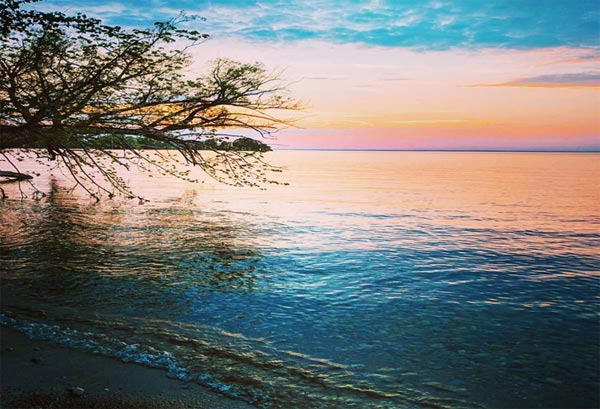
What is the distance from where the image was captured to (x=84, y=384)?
769cm

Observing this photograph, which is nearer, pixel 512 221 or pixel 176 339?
pixel 176 339

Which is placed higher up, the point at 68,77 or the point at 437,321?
the point at 68,77

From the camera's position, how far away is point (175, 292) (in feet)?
46.1

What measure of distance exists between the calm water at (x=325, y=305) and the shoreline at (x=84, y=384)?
17.8 inches

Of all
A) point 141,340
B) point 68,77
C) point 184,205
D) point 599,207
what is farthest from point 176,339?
point 599,207

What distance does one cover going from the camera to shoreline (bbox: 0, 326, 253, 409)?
710cm

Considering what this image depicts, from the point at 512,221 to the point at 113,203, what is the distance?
2975 cm

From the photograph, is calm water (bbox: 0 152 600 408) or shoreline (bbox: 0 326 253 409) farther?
calm water (bbox: 0 152 600 408)

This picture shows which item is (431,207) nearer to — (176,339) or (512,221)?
(512,221)

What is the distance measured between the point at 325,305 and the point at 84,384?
711 centimetres

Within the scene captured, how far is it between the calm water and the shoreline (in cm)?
45

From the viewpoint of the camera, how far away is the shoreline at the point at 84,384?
23.3ft

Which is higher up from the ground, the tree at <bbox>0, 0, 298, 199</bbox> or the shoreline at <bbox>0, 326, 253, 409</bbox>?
the tree at <bbox>0, 0, 298, 199</bbox>

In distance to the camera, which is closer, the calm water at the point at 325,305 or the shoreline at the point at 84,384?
the shoreline at the point at 84,384
